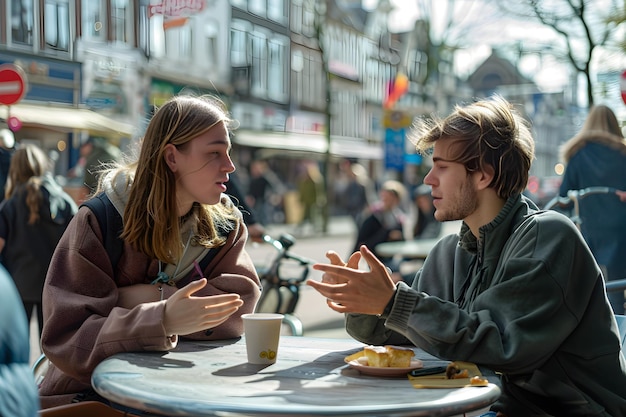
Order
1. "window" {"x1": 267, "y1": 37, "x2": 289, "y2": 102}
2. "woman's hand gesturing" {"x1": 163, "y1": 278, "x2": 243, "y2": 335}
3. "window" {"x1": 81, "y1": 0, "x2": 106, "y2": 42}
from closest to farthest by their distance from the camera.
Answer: "woman's hand gesturing" {"x1": 163, "y1": 278, "x2": 243, "y2": 335}, "window" {"x1": 81, "y1": 0, "x2": 106, "y2": 42}, "window" {"x1": 267, "y1": 37, "x2": 289, "y2": 102}

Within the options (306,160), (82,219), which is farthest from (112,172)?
(306,160)

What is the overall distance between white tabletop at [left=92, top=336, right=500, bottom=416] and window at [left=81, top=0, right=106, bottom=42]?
563cm

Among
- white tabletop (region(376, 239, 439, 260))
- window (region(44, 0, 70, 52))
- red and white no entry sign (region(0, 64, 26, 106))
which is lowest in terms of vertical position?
white tabletop (region(376, 239, 439, 260))

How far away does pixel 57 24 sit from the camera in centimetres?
701

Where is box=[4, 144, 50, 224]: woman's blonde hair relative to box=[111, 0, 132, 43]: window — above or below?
below

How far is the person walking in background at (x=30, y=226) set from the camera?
596 cm

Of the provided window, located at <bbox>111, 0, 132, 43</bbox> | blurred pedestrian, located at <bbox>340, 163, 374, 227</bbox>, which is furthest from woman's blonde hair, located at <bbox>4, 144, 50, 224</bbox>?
blurred pedestrian, located at <bbox>340, 163, 374, 227</bbox>

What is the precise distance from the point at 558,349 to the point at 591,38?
9842 mm

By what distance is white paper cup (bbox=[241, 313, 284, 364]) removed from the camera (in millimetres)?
2340

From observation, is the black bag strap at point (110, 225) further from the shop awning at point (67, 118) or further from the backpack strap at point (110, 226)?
the shop awning at point (67, 118)

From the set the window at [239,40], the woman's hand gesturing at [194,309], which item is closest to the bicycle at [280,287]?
the woman's hand gesturing at [194,309]

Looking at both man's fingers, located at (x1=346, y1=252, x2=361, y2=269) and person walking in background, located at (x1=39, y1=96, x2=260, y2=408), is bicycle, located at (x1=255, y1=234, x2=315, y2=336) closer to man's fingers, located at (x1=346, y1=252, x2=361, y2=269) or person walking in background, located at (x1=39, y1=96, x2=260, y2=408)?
person walking in background, located at (x1=39, y1=96, x2=260, y2=408)

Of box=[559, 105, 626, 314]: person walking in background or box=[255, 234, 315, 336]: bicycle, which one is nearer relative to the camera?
box=[255, 234, 315, 336]: bicycle

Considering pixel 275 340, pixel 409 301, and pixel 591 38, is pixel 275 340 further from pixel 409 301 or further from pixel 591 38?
pixel 591 38
